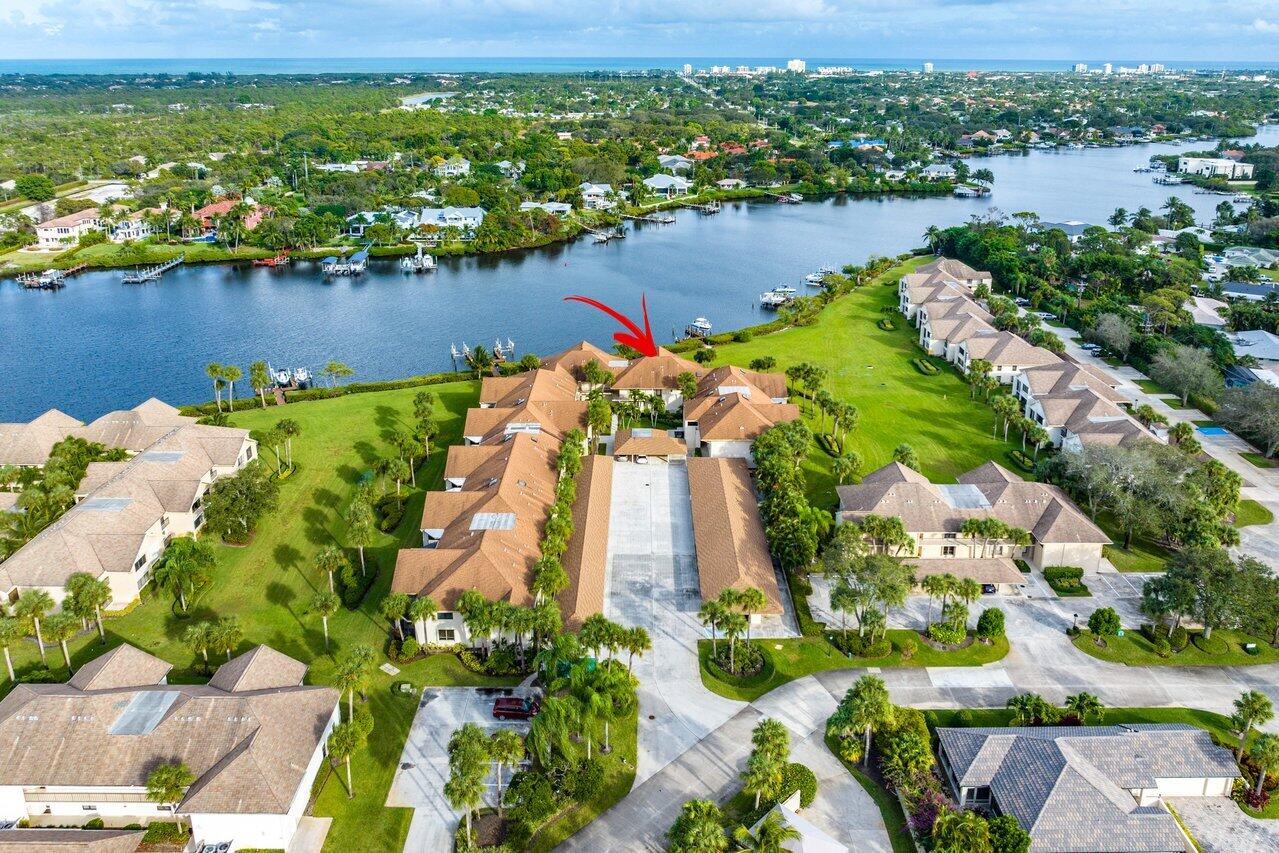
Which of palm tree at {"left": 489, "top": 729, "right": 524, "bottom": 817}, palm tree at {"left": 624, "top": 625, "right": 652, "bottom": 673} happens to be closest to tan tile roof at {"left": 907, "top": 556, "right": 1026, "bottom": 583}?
palm tree at {"left": 624, "top": 625, "right": 652, "bottom": 673}

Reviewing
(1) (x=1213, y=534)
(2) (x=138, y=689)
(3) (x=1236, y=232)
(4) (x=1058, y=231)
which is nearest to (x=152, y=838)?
(2) (x=138, y=689)

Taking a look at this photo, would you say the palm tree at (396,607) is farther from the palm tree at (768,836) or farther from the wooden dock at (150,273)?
the wooden dock at (150,273)

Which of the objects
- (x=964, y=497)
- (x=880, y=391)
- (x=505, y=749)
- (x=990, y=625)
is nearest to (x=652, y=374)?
(x=880, y=391)

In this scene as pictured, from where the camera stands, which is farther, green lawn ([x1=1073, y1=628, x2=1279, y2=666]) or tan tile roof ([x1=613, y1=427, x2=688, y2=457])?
tan tile roof ([x1=613, y1=427, x2=688, y2=457])

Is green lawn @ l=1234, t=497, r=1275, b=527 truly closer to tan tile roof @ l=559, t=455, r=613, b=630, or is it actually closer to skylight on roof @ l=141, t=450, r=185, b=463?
tan tile roof @ l=559, t=455, r=613, b=630

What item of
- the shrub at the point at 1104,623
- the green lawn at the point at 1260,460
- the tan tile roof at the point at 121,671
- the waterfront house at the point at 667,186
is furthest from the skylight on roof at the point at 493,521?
the waterfront house at the point at 667,186

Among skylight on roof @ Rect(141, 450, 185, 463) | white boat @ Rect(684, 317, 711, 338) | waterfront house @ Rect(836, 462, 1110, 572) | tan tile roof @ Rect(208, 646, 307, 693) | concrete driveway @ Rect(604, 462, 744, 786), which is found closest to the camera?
tan tile roof @ Rect(208, 646, 307, 693)

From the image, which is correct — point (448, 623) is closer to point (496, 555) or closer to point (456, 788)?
point (496, 555)

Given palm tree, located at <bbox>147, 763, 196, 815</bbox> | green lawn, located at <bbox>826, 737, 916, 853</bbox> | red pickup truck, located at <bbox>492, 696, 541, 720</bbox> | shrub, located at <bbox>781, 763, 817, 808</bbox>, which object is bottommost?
green lawn, located at <bbox>826, 737, 916, 853</bbox>
